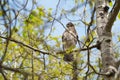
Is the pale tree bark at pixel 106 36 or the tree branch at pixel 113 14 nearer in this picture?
the tree branch at pixel 113 14

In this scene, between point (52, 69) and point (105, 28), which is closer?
point (105, 28)

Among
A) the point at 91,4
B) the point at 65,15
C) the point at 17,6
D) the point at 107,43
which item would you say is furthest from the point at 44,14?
the point at 17,6

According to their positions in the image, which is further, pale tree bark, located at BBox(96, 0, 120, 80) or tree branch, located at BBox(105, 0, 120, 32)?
pale tree bark, located at BBox(96, 0, 120, 80)

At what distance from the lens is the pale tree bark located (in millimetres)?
3123

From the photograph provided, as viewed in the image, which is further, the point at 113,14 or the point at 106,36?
the point at 106,36

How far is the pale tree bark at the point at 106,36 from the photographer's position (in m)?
3.12

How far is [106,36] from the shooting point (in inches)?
137

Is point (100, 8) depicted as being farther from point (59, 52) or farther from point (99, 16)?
point (59, 52)

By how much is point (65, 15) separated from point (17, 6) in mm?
1281

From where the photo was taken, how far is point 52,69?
5.34m

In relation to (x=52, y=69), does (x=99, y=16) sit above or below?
above

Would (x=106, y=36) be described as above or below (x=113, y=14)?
below

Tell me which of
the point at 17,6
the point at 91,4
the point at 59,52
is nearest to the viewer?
the point at 17,6

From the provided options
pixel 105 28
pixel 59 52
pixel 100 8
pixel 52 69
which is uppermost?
pixel 100 8
